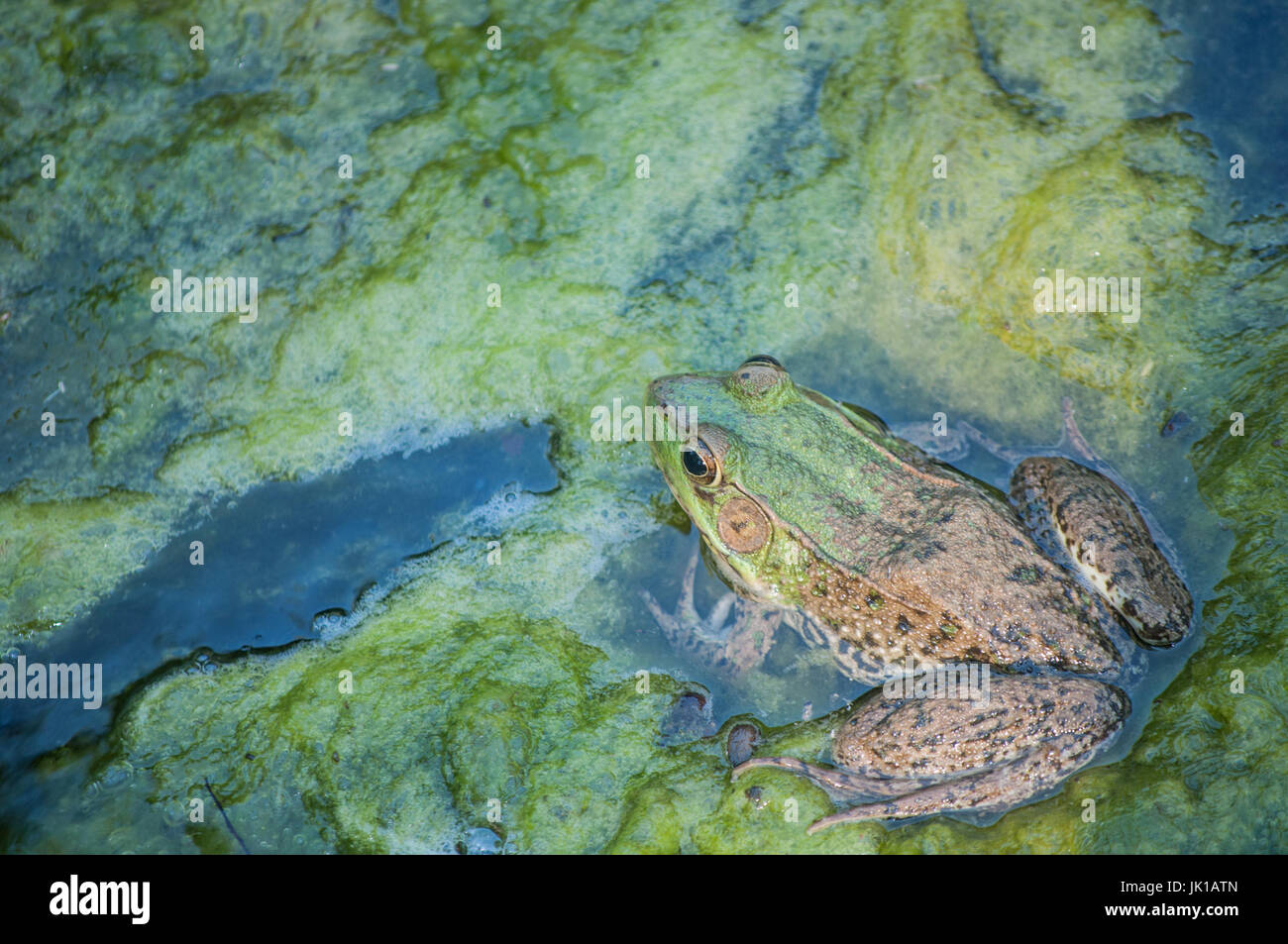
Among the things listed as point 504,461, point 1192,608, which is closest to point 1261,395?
point 1192,608

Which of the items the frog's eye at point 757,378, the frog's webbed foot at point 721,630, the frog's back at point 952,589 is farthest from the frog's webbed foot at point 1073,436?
the frog's webbed foot at point 721,630

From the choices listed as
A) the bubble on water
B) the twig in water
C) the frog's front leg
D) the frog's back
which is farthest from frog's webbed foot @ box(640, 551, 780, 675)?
the twig in water
